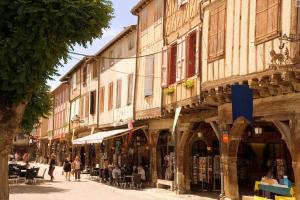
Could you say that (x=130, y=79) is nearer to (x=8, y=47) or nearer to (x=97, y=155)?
(x=97, y=155)

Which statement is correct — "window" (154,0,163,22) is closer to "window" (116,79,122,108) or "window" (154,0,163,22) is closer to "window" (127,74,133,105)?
"window" (127,74,133,105)

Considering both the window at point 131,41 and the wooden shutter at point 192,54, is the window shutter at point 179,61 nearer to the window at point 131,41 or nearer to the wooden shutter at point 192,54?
the wooden shutter at point 192,54

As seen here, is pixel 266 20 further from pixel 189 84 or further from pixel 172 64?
pixel 172 64

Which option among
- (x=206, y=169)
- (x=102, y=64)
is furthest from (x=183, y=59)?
(x=102, y=64)

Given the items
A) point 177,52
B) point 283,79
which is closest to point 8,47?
point 283,79

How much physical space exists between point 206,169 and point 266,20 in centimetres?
928

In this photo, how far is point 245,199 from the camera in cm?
1431

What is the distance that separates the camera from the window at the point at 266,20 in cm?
1257

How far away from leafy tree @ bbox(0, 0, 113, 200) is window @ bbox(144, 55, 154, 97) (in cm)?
999

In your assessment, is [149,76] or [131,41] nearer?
[149,76]

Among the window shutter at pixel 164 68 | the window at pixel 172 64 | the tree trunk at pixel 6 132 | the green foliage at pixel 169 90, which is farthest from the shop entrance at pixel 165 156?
the tree trunk at pixel 6 132

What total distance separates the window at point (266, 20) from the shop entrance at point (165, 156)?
32.0 feet

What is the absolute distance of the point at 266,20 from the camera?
13.0m

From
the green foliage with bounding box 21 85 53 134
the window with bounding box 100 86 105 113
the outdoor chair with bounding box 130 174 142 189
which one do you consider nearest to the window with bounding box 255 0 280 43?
the green foliage with bounding box 21 85 53 134
